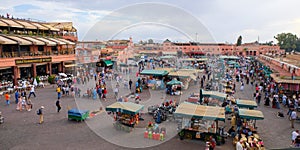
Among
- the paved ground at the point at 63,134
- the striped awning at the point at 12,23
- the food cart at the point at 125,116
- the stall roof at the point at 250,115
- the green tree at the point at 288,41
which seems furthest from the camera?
the green tree at the point at 288,41

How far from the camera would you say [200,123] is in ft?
35.9

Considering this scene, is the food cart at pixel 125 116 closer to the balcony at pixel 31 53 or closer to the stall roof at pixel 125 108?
the stall roof at pixel 125 108

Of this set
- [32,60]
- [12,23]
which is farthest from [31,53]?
[12,23]

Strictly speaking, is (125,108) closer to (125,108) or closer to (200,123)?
(125,108)

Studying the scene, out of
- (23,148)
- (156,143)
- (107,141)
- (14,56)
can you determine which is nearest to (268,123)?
(156,143)

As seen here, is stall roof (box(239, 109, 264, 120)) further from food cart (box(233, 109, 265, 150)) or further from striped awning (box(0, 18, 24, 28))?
striped awning (box(0, 18, 24, 28))

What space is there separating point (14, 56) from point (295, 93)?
3017 centimetres

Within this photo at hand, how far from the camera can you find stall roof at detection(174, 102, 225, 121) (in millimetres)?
10211

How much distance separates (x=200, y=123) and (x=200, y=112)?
627 mm

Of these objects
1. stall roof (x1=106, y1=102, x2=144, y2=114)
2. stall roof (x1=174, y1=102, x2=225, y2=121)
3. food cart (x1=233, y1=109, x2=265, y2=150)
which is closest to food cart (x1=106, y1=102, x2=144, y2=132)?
stall roof (x1=106, y1=102, x2=144, y2=114)

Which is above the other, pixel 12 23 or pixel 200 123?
pixel 12 23

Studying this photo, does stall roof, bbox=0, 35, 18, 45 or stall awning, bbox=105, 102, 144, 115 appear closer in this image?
stall awning, bbox=105, 102, 144, 115

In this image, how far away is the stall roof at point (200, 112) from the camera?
10211 millimetres

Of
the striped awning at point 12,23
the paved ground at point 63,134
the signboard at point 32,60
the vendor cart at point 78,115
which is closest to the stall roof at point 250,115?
the paved ground at point 63,134
